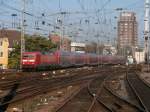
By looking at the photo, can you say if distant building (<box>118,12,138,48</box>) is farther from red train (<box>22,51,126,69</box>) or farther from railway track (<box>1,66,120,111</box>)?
railway track (<box>1,66,120,111</box>)

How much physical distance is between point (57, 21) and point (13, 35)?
67082 mm

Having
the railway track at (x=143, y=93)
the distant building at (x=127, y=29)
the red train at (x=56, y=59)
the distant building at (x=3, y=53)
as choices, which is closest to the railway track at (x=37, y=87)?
the railway track at (x=143, y=93)

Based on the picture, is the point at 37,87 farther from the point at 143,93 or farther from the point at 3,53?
the point at 3,53

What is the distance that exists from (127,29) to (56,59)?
345 feet

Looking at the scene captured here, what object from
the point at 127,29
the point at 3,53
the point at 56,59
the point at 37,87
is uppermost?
the point at 127,29

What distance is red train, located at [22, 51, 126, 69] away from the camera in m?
58.4

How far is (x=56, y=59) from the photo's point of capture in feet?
217

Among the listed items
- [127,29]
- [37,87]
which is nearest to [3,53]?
[37,87]

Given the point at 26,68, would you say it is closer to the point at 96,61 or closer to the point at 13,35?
the point at 96,61

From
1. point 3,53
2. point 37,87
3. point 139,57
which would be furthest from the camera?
point 139,57

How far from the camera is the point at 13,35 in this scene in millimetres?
130625

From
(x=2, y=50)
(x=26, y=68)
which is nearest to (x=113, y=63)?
(x=2, y=50)

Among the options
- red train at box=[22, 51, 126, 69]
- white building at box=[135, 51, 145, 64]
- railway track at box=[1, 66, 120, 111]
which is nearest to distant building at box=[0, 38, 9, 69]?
red train at box=[22, 51, 126, 69]

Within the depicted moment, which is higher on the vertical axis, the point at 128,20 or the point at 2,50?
the point at 128,20
